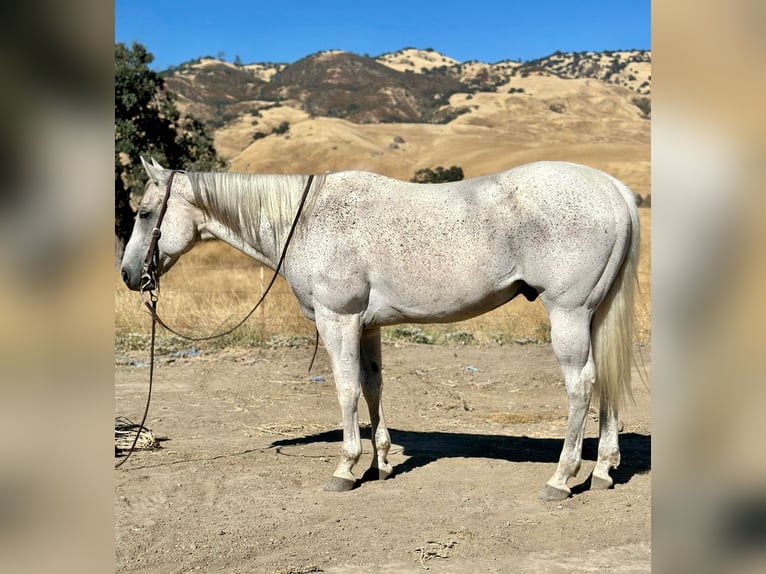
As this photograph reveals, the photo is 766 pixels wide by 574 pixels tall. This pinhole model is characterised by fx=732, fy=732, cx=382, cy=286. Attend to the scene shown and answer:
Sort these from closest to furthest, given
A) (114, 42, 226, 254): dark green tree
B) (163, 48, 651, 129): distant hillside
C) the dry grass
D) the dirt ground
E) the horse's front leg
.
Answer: the dirt ground
the horse's front leg
the dry grass
(114, 42, 226, 254): dark green tree
(163, 48, 651, 129): distant hillside

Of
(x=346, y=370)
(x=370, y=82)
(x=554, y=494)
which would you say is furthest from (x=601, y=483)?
(x=370, y=82)

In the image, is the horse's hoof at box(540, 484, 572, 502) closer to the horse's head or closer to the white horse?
the white horse

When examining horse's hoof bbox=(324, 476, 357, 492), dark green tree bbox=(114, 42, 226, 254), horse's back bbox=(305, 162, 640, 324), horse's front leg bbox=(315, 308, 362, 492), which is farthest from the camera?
dark green tree bbox=(114, 42, 226, 254)

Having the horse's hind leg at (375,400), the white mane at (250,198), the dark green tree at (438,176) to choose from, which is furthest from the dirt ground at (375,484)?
the dark green tree at (438,176)

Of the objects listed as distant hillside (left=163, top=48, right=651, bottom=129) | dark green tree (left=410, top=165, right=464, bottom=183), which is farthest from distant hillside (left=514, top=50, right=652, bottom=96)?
dark green tree (left=410, top=165, right=464, bottom=183)

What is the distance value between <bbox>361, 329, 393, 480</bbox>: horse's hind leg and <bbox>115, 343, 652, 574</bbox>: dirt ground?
0.16m

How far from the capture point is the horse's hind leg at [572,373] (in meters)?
4.80

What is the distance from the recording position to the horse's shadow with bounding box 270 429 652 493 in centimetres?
600

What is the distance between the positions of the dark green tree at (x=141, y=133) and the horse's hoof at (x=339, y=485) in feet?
56.5

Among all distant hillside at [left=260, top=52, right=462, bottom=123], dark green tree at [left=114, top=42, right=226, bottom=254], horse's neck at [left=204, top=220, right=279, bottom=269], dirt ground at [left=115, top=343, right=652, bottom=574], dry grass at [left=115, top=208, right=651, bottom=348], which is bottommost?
dirt ground at [left=115, top=343, right=652, bottom=574]

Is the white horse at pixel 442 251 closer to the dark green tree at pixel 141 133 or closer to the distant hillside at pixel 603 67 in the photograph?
the dark green tree at pixel 141 133
